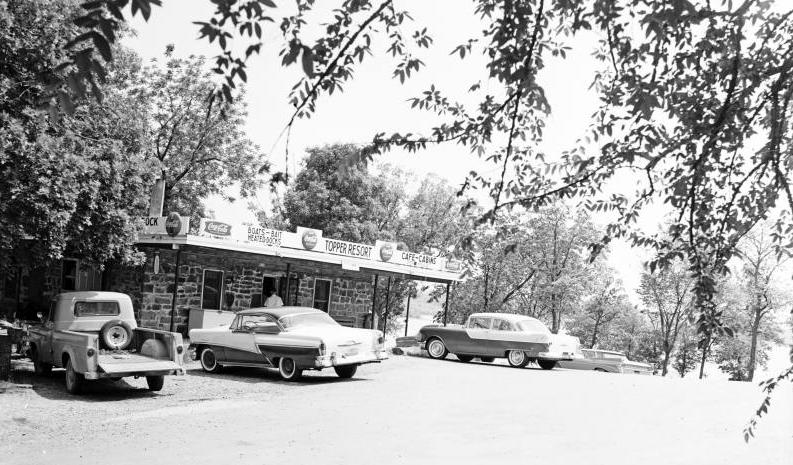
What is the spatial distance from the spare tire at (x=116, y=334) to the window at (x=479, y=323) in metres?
10.4

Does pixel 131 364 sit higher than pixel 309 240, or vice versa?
pixel 309 240

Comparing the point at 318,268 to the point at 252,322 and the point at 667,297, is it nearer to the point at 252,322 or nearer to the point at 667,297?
the point at 252,322

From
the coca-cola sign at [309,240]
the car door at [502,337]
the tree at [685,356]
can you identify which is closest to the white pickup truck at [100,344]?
the coca-cola sign at [309,240]

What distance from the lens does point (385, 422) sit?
10.3 m

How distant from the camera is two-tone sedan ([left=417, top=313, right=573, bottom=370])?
20.2 m

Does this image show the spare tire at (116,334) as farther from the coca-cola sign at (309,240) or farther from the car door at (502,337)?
the car door at (502,337)

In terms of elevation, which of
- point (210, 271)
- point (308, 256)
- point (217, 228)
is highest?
point (217, 228)

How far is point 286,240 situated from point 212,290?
3.94m

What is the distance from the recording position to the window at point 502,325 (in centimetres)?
2059

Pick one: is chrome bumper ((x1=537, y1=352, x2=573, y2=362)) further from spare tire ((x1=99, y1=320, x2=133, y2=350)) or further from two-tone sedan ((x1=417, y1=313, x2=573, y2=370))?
spare tire ((x1=99, y1=320, x2=133, y2=350))

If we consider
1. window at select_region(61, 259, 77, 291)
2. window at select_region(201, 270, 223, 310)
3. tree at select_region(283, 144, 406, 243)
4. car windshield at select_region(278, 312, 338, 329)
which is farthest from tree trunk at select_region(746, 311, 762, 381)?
window at select_region(61, 259, 77, 291)

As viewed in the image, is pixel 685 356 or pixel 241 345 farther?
pixel 685 356

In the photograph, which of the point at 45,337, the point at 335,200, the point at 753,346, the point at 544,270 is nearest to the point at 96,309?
the point at 45,337

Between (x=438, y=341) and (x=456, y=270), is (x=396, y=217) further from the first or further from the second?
(x=438, y=341)
